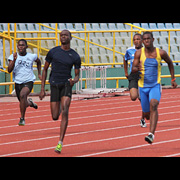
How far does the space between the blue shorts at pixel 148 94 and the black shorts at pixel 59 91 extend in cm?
127

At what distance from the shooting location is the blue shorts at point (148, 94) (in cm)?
891

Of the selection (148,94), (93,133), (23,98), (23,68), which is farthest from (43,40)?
(148,94)

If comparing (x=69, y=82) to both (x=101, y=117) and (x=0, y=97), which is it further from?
(x=0, y=97)

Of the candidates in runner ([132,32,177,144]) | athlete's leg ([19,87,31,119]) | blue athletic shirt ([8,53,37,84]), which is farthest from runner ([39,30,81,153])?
blue athletic shirt ([8,53,37,84])

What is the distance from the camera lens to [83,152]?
823cm

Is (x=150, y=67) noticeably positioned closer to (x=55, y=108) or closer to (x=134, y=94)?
(x=55, y=108)

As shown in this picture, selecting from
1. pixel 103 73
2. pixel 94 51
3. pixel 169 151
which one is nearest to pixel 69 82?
pixel 169 151

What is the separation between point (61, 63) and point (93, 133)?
2.33 meters

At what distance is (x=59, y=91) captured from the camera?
8.65 meters

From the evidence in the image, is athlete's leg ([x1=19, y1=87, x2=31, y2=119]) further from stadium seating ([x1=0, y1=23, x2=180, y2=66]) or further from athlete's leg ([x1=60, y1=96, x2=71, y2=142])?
stadium seating ([x1=0, y1=23, x2=180, y2=66])

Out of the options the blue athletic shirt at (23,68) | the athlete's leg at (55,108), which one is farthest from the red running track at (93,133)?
the blue athletic shirt at (23,68)

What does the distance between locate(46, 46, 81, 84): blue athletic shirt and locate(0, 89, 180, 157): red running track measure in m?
1.06

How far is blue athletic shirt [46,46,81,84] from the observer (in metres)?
8.55

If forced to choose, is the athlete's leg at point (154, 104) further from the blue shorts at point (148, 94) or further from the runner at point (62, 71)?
the runner at point (62, 71)
